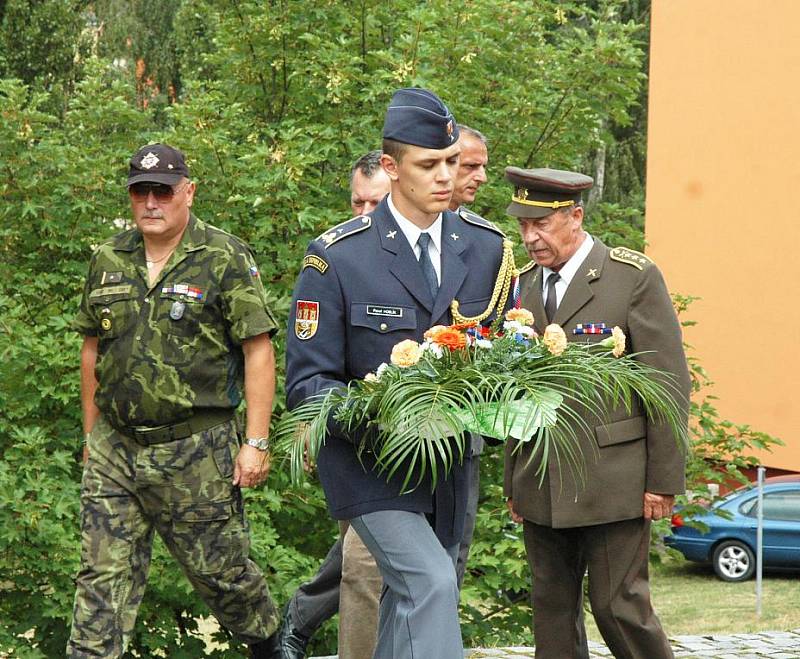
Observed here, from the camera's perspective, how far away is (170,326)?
5.10 metres

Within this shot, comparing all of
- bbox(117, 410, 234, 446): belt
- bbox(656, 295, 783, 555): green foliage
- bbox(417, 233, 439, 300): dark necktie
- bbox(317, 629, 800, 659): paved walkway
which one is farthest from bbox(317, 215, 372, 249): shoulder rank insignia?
bbox(656, 295, 783, 555): green foliage

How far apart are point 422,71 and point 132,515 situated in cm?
341

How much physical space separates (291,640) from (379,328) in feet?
7.38

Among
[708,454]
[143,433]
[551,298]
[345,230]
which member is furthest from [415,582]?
[708,454]

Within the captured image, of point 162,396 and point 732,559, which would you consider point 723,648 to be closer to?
point 162,396

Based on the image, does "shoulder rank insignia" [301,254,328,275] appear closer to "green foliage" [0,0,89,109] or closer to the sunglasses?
the sunglasses

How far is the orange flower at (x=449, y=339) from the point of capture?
3660mm

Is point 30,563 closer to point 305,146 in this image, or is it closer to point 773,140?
point 305,146

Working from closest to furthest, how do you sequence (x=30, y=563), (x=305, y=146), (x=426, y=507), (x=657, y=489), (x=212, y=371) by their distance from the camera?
(x=426, y=507), (x=657, y=489), (x=212, y=371), (x=30, y=563), (x=305, y=146)

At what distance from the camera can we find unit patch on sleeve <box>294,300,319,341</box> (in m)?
4.02

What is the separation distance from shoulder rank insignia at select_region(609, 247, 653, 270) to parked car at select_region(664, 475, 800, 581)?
47.5 ft

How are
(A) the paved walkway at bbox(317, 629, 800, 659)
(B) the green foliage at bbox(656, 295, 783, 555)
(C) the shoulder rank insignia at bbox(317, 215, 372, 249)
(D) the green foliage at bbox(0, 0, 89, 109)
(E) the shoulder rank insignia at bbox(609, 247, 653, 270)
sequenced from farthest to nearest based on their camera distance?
(D) the green foliage at bbox(0, 0, 89, 109), (B) the green foliage at bbox(656, 295, 783, 555), (A) the paved walkway at bbox(317, 629, 800, 659), (E) the shoulder rank insignia at bbox(609, 247, 653, 270), (C) the shoulder rank insignia at bbox(317, 215, 372, 249)

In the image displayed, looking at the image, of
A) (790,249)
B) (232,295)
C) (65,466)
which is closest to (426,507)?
(232,295)

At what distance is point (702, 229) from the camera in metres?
22.5
